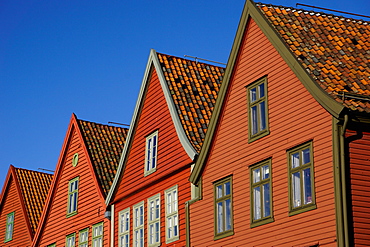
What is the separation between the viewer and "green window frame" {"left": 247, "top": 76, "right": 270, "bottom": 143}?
74.9 ft

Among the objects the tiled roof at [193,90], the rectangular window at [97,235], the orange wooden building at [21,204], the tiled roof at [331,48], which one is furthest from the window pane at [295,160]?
the orange wooden building at [21,204]

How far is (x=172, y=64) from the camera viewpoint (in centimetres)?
3105

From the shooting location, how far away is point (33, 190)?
147 ft

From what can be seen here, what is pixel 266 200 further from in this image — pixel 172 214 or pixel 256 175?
pixel 172 214

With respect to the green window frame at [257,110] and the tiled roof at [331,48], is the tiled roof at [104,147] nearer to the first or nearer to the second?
the green window frame at [257,110]

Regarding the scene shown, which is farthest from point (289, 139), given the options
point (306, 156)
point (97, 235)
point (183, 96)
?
point (97, 235)

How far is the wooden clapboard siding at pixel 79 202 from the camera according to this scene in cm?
3516

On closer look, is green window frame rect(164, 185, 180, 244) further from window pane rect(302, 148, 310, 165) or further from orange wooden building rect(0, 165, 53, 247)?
orange wooden building rect(0, 165, 53, 247)

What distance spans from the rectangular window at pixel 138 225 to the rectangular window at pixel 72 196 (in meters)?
6.94

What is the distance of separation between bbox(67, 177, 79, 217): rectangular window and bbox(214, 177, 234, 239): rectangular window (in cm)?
1396

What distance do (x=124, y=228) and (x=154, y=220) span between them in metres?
3.16

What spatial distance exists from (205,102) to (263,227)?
8.58 metres

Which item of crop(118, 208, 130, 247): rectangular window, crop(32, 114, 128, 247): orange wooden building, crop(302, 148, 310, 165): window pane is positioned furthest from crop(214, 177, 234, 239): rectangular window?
crop(32, 114, 128, 247): orange wooden building

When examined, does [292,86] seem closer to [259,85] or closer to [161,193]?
[259,85]
